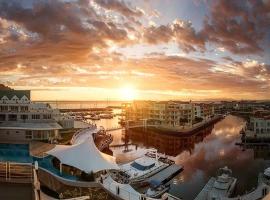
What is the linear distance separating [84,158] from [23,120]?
12664mm

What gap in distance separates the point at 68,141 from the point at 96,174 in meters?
9.84

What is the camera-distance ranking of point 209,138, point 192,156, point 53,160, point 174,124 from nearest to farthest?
1. point 53,160
2. point 192,156
3. point 209,138
4. point 174,124

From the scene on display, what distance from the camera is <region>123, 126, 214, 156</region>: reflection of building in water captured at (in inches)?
1682

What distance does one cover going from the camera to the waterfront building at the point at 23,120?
26281mm

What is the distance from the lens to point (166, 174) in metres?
25.4

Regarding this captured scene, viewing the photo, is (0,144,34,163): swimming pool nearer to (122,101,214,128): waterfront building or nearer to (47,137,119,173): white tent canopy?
(47,137,119,173): white tent canopy

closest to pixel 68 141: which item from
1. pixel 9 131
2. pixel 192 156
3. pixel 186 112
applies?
pixel 9 131

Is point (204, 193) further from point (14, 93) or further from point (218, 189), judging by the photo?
point (14, 93)

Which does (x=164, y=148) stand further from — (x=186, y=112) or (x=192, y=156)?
(x=186, y=112)

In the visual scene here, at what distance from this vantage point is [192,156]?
1483 inches

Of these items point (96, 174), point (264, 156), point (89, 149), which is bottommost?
point (264, 156)

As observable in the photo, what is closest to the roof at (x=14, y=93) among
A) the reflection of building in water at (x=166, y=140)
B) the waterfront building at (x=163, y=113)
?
the reflection of building in water at (x=166, y=140)

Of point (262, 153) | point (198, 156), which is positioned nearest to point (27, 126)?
point (198, 156)

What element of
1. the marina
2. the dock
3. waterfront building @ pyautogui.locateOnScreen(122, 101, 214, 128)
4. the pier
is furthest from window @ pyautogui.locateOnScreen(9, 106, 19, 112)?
waterfront building @ pyautogui.locateOnScreen(122, 101, 214, 128)
